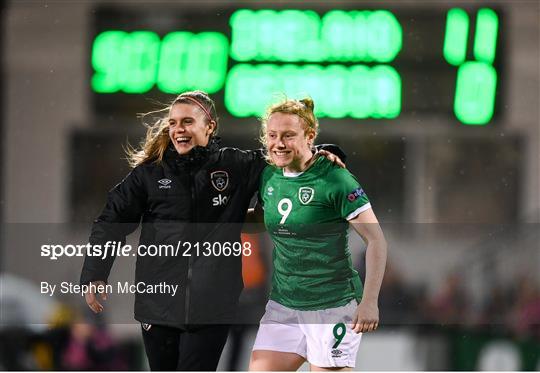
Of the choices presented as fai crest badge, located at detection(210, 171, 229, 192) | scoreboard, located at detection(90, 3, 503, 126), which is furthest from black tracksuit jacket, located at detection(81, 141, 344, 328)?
scoreboard, located at detection(90, 3, 503, 126)

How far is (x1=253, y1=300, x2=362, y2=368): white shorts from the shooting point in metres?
3.26

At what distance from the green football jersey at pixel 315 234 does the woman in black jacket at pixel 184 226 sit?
166 mm

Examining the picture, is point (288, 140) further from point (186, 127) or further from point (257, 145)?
point (257, 145)

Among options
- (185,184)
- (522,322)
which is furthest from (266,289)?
(522,322)

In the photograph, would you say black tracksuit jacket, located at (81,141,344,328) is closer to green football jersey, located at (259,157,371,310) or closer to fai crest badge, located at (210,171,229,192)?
fai crest badge, located at (210,171,229,192)

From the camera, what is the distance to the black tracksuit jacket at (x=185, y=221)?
335 centimetres

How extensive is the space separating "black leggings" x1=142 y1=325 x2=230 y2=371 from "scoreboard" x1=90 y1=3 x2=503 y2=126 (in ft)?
3.51

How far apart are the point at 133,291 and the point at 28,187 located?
958 millimetres

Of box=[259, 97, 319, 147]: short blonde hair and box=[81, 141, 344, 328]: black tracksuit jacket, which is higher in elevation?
box=[259, 97, 319, 147]: short blonde hair

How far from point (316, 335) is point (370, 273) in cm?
24

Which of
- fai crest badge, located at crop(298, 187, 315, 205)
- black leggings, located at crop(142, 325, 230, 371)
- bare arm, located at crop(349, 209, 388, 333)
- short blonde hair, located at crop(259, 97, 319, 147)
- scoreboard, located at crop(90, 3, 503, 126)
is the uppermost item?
scoreboard, located at crop(90, 3, 503, 126)

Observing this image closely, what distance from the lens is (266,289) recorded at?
4.15 m

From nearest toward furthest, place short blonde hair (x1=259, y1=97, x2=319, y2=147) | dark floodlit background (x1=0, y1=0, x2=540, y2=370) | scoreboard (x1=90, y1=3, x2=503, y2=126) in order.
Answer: short blonde hair (x1=259, y1=97, x2=319, y2=147) → scoreboard (x1=90, y1=3, x2=503, y2=126) → dark floodlit background (x1=0, y1=0, x2=540, y2=370)

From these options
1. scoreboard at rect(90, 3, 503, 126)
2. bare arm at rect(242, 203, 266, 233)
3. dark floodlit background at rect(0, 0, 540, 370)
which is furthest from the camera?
dark floodlit background at rect(0, 0, 540, 370)
